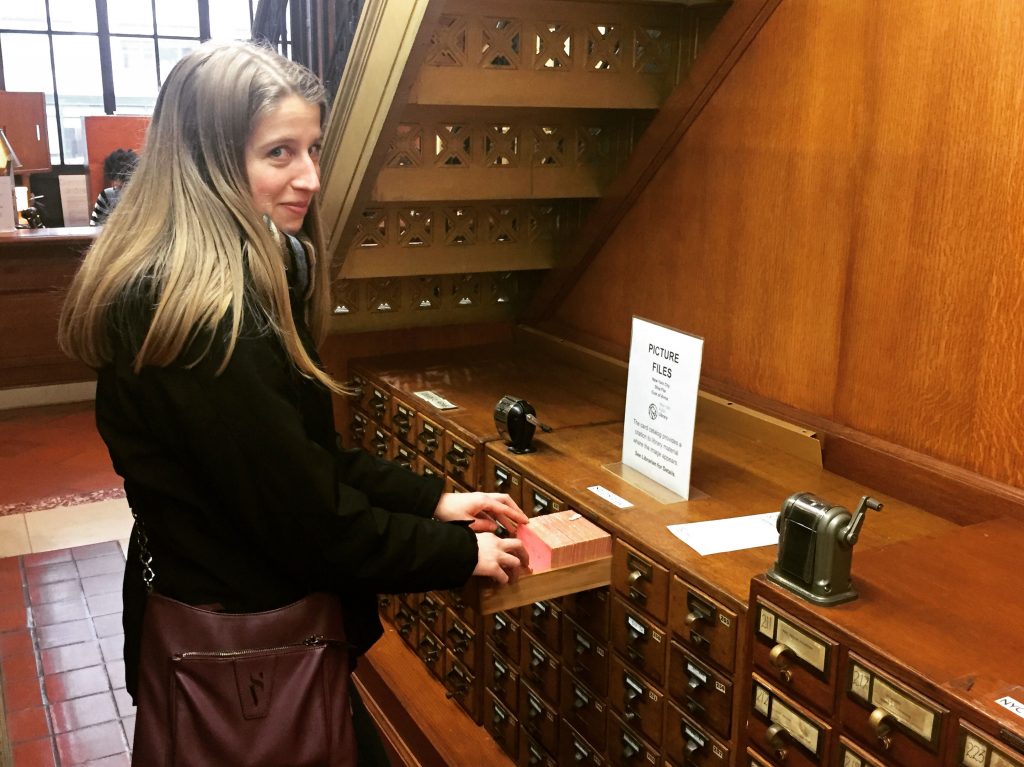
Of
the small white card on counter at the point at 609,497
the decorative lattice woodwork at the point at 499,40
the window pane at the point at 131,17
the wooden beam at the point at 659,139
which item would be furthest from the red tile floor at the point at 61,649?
the window pane at the point at 131,17

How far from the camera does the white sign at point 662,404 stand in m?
2.11

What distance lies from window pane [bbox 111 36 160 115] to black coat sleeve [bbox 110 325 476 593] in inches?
344

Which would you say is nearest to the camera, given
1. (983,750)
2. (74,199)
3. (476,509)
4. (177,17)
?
(983,750)

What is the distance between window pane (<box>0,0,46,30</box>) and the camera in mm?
8703

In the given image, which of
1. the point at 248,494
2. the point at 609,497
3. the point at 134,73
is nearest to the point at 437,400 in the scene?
the point at 609,497

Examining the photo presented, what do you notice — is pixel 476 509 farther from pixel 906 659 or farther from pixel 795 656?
pixel 906 659

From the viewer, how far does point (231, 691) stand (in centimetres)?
142

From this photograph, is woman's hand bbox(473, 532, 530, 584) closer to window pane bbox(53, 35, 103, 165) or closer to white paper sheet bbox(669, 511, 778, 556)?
white paper sheet bbox(669, 511, 778, 556)

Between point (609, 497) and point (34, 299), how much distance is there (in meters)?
4.95

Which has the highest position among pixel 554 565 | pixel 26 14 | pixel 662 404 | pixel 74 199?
pixel 26 14

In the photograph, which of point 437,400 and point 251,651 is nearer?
point 251,651

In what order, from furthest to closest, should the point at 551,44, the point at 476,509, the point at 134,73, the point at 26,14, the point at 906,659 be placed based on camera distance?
the point at 134,73 < the point at 26,14 < the point at 551,44 < the point at 476,509 < the point at 906,659

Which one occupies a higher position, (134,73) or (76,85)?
(134,73)

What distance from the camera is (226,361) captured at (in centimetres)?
132
